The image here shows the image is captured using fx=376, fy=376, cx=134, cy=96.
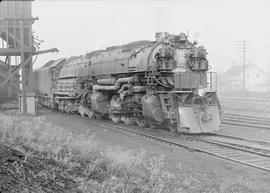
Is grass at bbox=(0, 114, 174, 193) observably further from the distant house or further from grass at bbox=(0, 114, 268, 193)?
the distant house

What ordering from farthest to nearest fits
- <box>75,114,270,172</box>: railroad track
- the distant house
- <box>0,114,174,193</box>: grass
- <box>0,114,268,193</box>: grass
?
the distant house, <box>75,114,270,172</box>: railroad track, <box>0,114,174,193</box>: grass, <box>0,114,268,193</box>: grass

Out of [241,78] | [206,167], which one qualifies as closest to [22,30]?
[206,167]

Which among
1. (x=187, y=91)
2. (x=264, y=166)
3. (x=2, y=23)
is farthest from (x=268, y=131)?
(x=2, y=23)

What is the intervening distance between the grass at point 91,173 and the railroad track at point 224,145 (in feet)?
5.47

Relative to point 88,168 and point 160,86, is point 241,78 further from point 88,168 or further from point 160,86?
point 88,168

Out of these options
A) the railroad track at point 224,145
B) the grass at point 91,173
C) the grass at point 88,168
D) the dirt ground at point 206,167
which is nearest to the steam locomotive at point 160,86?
the railroad track at point 224,145

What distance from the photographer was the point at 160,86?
48.1 ft

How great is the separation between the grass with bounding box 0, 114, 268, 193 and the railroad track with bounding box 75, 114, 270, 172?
1.67 meters

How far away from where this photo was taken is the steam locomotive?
1412 centimetres

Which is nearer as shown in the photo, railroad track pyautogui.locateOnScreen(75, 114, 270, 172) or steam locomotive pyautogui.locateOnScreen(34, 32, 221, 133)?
railroad track pyautogui.locateOnScreen(75, 114, 270, 172)

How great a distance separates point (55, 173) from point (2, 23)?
18.0m

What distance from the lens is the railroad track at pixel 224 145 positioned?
981 cm

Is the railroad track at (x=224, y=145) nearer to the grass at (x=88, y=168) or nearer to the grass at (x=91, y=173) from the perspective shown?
the grass at (x=91, y=173)

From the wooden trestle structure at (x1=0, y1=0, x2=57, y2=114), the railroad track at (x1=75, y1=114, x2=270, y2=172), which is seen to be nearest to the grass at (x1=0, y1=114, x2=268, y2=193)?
the railroad track at (x1=75, y1=114, x2=270, y2=172)
